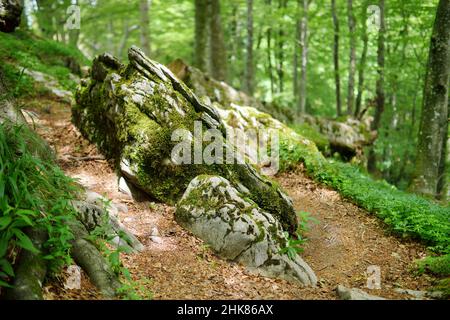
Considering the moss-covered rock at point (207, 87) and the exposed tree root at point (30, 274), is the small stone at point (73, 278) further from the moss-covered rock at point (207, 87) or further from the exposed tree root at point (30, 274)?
the moss-covered rock at point (207, 87)

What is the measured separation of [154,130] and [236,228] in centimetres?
217

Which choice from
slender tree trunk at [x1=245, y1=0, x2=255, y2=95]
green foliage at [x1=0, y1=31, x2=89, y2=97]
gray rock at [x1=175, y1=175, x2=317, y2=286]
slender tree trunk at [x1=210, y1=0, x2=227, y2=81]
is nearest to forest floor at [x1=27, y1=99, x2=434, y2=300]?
gray rock at [x1=175, y1=175, x2=317, y2=286]

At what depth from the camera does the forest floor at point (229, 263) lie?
168 inches

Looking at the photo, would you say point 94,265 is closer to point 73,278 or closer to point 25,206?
point 73,278

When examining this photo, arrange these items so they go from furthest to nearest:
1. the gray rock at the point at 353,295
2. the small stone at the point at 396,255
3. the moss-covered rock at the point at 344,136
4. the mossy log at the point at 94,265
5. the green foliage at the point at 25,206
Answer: the moss-covered rock at the point at 344,136
the small stone at the point at 396,255
the gray rock at the point at 353,295
the mossy log at the point at 94,265
the green foliage at the point at 25,206

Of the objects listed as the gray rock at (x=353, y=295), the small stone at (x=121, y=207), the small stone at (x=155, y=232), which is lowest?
the gray rock at (x=353, y=295)

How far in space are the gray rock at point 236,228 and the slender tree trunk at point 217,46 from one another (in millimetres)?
7970

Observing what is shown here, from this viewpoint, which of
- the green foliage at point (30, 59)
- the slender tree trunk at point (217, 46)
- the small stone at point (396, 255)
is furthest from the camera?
the slender tree trunk at point (217, 46)

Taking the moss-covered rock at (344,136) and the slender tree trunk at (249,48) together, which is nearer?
the moss-covered rock at (344,136)

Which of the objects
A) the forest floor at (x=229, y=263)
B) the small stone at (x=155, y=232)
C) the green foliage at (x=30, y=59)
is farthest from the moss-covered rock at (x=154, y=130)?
the green foliage at (x=30, y=59)

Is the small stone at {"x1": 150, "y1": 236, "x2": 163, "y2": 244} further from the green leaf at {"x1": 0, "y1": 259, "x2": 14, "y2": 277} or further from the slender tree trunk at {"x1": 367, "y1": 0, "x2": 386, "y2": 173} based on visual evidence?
the slender tree trunk at {"x1": 367, "y1": 0, "x2": 386, "y2": 173}
